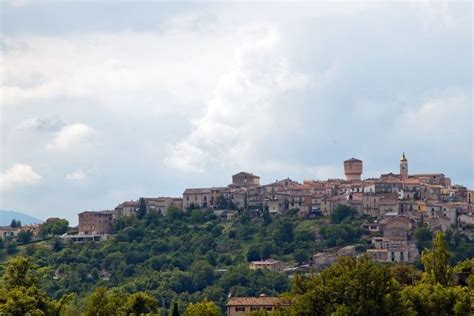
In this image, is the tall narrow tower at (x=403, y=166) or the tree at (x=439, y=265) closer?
the tree at (x=439, y=265)

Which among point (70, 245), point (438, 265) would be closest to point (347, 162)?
point (70, 245)

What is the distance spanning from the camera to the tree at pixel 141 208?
15775cm

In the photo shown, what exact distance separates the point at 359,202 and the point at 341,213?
158 inches

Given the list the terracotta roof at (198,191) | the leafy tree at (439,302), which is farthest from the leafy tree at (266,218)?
the leafy tree at (439,302)

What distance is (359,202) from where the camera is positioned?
149 m

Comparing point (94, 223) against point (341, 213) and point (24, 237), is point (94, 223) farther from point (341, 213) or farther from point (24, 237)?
point (341, 213)

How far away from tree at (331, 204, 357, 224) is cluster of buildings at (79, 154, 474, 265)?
109 centimetres

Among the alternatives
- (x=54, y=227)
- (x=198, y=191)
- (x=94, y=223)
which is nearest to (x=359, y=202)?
(x=198, y=191)

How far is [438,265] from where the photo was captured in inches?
2886

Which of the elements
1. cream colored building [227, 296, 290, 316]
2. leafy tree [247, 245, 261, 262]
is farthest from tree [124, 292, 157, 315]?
leafy tree [247, 245, 261, 262]

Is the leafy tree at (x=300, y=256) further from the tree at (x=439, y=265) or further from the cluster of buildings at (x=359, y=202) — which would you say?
the tree at (x=439, y=265)

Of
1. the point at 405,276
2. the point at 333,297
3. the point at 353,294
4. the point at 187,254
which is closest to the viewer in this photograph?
the point at 353,294

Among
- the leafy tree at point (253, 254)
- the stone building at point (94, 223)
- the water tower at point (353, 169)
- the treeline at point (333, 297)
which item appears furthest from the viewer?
the water tower at point (353, 169)

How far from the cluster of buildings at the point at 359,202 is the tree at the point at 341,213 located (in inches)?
42.8
